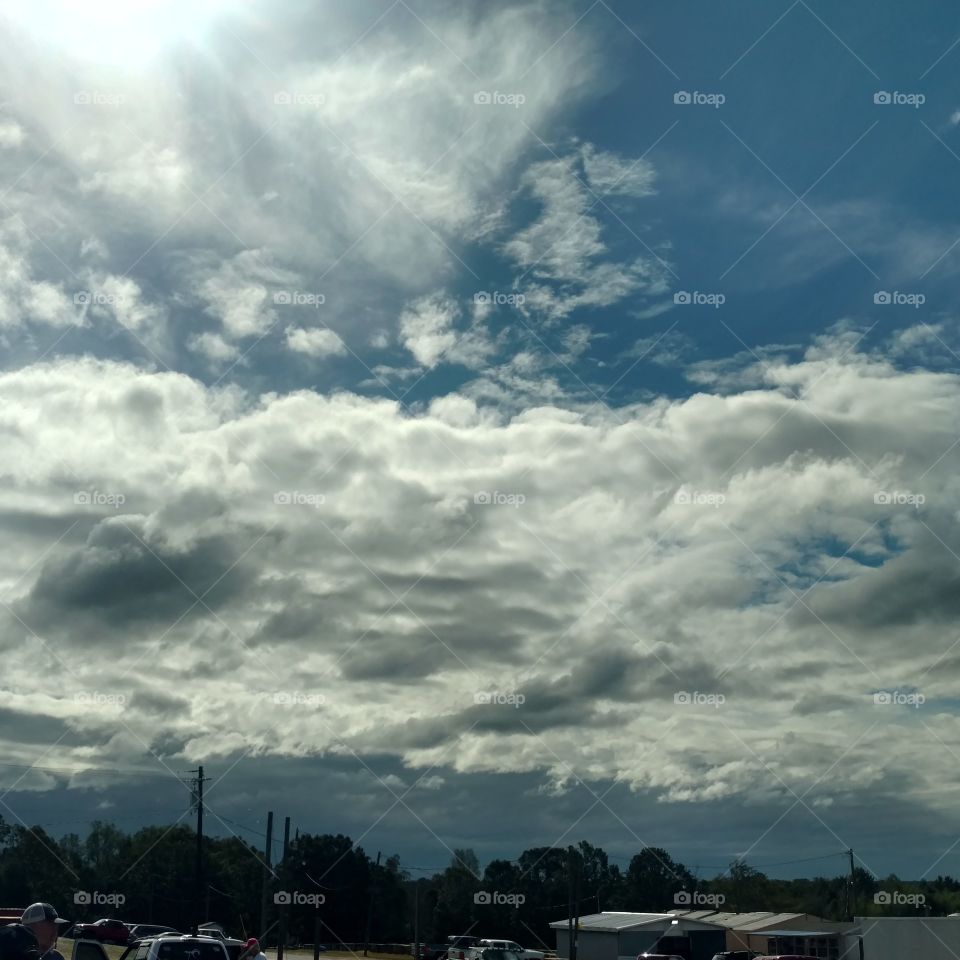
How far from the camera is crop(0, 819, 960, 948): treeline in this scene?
102188 millimetres

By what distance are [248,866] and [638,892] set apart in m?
42.8

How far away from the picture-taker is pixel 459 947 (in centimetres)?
5638

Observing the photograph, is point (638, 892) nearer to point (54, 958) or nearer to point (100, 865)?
point (100, 865)

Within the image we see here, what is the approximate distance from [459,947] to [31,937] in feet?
161

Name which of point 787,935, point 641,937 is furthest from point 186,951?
point 641,937

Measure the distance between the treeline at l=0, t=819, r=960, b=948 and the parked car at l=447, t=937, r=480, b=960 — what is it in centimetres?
3052

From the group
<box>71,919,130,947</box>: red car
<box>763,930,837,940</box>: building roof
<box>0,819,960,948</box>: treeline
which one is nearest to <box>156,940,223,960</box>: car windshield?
<box>71,919,130,947</box>: red car

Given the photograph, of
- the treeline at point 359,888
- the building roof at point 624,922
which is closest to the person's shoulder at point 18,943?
the building roof at point 624,922

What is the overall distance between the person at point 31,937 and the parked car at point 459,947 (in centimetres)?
4469

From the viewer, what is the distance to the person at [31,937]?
10523 millimetres

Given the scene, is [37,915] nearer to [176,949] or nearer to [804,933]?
[176,949]

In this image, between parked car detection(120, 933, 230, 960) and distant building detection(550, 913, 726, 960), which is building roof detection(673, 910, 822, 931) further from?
parked car detection(120, 933, 230, 960)

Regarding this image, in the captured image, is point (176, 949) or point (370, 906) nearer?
point (176, 949)

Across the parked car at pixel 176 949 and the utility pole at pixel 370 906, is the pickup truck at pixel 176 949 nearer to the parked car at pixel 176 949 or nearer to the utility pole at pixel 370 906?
the parked car at pixel 176 949
